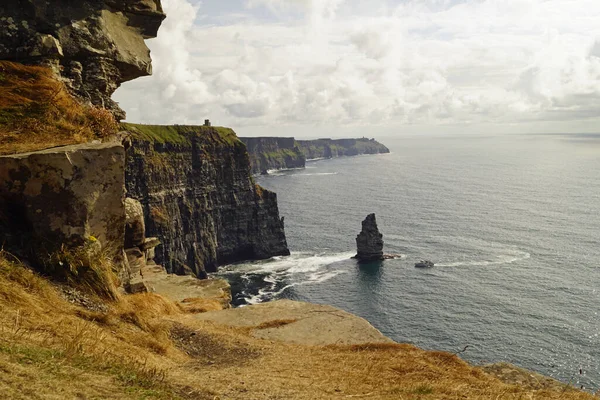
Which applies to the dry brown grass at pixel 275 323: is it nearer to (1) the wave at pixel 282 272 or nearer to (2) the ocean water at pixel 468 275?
(2) the ocean water at pixel 468 275

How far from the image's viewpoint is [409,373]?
35.7ft

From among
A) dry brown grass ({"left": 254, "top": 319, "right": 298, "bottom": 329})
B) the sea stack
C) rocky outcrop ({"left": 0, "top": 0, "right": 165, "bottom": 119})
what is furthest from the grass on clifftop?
dry brown grass ({"left": 254, "top": 319, "right": 298, "bottom": 329})

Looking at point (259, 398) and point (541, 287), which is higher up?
point (259, 398)

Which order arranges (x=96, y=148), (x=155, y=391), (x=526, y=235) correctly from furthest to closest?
1. (x=526, y=235)
2. (x=96, y=148)
3. (x=155, y=391)

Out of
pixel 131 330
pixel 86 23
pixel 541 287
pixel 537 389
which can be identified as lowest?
pixel 541 287

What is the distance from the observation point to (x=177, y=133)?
3991 inches

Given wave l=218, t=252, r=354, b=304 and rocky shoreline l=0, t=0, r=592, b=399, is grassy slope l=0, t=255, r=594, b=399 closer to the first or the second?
rocky shoreline l=0, t=0, r=592, b=399

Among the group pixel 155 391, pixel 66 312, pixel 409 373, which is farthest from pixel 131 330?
pixel 409 373

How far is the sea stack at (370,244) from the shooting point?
92.4 metres

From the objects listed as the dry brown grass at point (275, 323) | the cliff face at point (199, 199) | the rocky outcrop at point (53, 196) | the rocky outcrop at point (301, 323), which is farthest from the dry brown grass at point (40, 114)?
the cliff face at point (199, 199)

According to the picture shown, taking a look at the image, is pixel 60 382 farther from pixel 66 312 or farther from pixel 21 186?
pixel 21 186

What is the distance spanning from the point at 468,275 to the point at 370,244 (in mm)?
20304

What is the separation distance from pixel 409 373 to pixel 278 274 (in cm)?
7946

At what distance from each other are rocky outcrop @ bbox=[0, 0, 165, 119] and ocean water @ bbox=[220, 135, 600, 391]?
3713 cm
